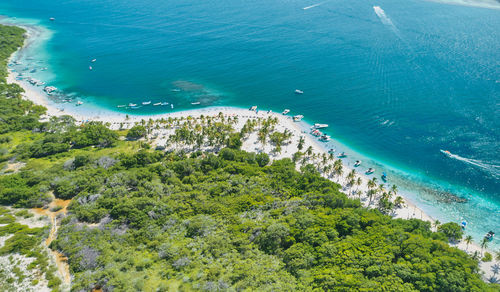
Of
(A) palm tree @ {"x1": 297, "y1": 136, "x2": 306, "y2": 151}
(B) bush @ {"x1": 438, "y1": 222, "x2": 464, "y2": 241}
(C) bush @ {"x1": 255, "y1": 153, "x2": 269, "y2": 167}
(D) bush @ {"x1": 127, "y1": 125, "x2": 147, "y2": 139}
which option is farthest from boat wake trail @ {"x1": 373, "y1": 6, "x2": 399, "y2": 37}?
(D) bush @ {"x1": 127, "y1": 125, "x2": 147, "y2": 139}

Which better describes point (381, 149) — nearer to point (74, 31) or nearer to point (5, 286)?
point (5, 286)

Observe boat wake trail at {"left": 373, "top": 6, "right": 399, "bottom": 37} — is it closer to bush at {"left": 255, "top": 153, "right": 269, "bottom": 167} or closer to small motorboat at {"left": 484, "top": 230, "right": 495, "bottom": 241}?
bush at {"left": 255, "top": 153, "right": 269, "bottom": 167}

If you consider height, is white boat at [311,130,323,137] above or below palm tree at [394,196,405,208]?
above

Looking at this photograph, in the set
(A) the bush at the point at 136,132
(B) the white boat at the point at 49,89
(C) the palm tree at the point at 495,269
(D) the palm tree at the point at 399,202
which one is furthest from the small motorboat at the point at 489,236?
(B) the white boat at the point at 49,89

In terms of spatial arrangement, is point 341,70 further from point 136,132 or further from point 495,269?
point 495,269

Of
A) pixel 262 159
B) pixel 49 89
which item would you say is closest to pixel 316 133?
pixel 262 159

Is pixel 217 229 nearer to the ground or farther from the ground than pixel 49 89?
nearer to the ground

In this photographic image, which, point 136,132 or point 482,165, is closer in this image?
point 482,165
